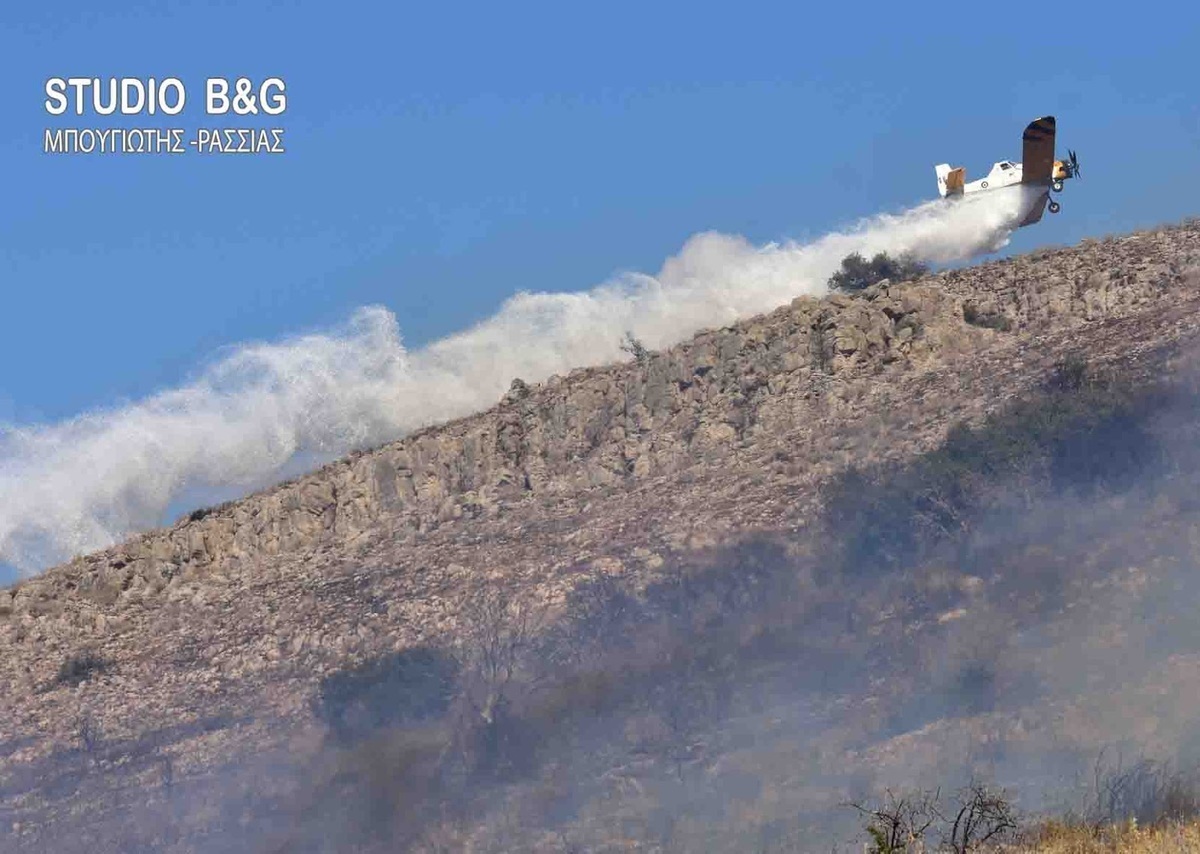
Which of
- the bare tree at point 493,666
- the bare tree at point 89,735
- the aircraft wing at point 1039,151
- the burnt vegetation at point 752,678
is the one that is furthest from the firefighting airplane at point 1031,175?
the bare tree at point 89,735

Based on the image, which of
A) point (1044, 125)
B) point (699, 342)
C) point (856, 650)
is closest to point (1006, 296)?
point (1044, 125)

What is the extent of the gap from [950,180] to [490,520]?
91.9 feet

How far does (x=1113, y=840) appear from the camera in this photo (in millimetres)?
27172

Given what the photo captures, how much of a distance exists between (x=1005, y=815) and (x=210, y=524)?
174 feet

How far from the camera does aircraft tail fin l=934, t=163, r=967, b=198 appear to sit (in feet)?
261

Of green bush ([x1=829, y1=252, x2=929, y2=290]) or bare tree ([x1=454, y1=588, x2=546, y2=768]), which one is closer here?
bare tree ([x1=454, y1=588, x2=546, y2=768])

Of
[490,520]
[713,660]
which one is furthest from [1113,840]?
[490,520]

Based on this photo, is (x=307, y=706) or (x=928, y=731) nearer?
(x=928, y=731)

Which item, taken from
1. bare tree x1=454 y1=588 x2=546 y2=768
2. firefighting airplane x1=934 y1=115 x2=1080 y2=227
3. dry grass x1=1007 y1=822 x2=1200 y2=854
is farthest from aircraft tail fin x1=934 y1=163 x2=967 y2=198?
dry grass x1=1007 y1=822 x2=1200 y2=854

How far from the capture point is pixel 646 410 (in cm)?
7300

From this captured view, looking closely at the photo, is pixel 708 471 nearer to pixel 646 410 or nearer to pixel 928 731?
pixel 646 410

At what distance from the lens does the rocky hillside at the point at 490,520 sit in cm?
5641

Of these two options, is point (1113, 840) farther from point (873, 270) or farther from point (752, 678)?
point (873, 270)

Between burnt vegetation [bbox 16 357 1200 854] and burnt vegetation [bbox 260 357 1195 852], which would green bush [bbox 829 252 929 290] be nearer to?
burnt vegetation [bbox 16 357 1200 854]
